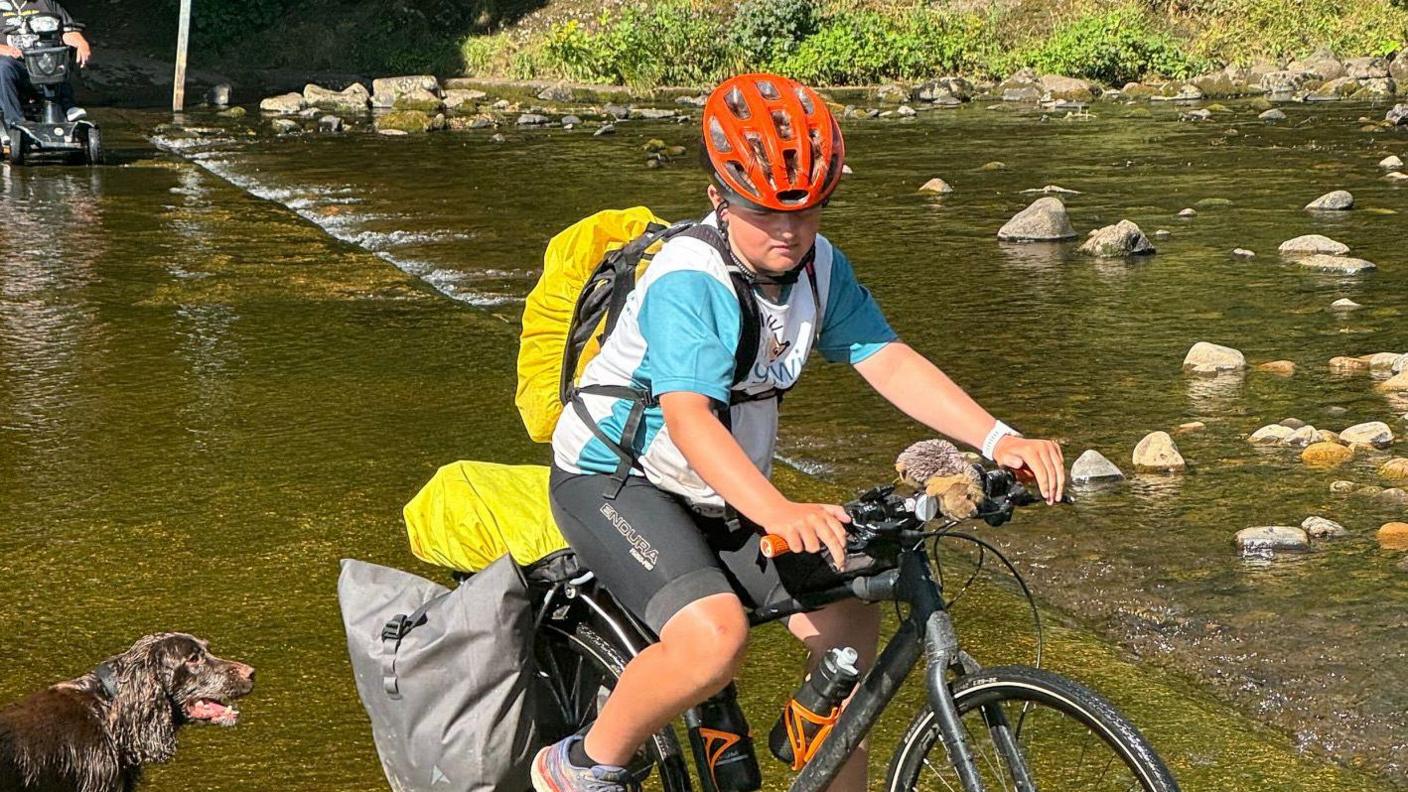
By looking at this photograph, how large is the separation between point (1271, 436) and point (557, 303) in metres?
4.27

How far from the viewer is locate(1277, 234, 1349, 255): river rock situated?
1149cm

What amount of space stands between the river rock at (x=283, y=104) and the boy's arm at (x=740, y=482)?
23.3 meters

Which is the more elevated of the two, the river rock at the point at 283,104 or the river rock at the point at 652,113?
the river rock at the point at 283,104

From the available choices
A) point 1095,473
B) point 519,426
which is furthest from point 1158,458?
point 519,426

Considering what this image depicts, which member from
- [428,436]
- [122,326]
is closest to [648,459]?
[428,436]

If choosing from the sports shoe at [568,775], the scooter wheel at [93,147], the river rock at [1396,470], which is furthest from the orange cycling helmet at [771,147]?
the scooter wheel at [93,147]

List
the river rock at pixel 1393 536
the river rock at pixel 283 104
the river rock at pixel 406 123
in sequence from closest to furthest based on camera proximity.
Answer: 1. the river rock at pixel 1393 536
2. the river rock at pixel 406 123
3. the river rock at pixel 283 104

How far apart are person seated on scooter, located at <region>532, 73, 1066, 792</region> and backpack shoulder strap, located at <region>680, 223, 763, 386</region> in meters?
0.01

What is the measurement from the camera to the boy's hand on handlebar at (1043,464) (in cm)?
316

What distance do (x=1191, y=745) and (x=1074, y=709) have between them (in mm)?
1549

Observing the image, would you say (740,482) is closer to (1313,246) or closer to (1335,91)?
(1313,246)

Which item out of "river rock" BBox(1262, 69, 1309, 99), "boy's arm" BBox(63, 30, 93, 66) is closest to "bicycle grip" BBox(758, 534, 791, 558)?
"boy's arm" BBox(63, 30, 93, 66)

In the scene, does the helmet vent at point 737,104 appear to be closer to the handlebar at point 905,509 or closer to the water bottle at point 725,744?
the handlebar at point 905,509

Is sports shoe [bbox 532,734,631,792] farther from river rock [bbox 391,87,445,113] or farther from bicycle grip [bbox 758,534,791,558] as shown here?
river rock [bbox 391,87,445,113]
